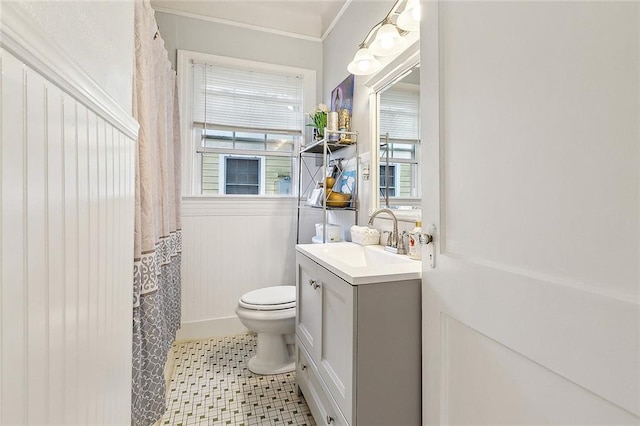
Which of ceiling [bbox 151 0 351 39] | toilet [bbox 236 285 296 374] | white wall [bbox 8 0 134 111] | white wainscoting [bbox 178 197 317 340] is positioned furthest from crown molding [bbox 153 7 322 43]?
toilet [bbox 236 285 296 374]

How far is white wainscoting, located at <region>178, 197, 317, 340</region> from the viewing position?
7.88 feet

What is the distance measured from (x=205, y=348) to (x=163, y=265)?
35.9 inches

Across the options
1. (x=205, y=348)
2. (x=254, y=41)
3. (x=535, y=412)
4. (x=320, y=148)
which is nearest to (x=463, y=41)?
(x=535, y=412)

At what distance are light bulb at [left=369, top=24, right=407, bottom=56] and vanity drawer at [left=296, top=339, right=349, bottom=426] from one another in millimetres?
1548

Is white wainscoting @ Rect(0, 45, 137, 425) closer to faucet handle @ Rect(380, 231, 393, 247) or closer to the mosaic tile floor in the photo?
the mosaic tile floor

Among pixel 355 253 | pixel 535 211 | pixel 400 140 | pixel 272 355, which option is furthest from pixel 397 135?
pixel 272 355

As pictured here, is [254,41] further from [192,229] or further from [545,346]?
[545,346]

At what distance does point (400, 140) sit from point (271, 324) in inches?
50.7

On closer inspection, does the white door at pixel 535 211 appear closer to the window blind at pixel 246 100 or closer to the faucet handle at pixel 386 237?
the faucet handle at pixel 386 237

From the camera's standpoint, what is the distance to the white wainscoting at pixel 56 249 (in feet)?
1.15

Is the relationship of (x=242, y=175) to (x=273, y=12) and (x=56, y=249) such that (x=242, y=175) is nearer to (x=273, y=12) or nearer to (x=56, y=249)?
(x=273, y=12)

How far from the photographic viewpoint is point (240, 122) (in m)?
2.55

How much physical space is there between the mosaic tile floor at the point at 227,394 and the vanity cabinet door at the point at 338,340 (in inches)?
20.5

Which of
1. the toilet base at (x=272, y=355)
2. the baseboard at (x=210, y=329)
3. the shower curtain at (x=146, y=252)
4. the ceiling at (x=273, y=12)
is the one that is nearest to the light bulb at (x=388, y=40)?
the ceiling at (x=273, y=12)
